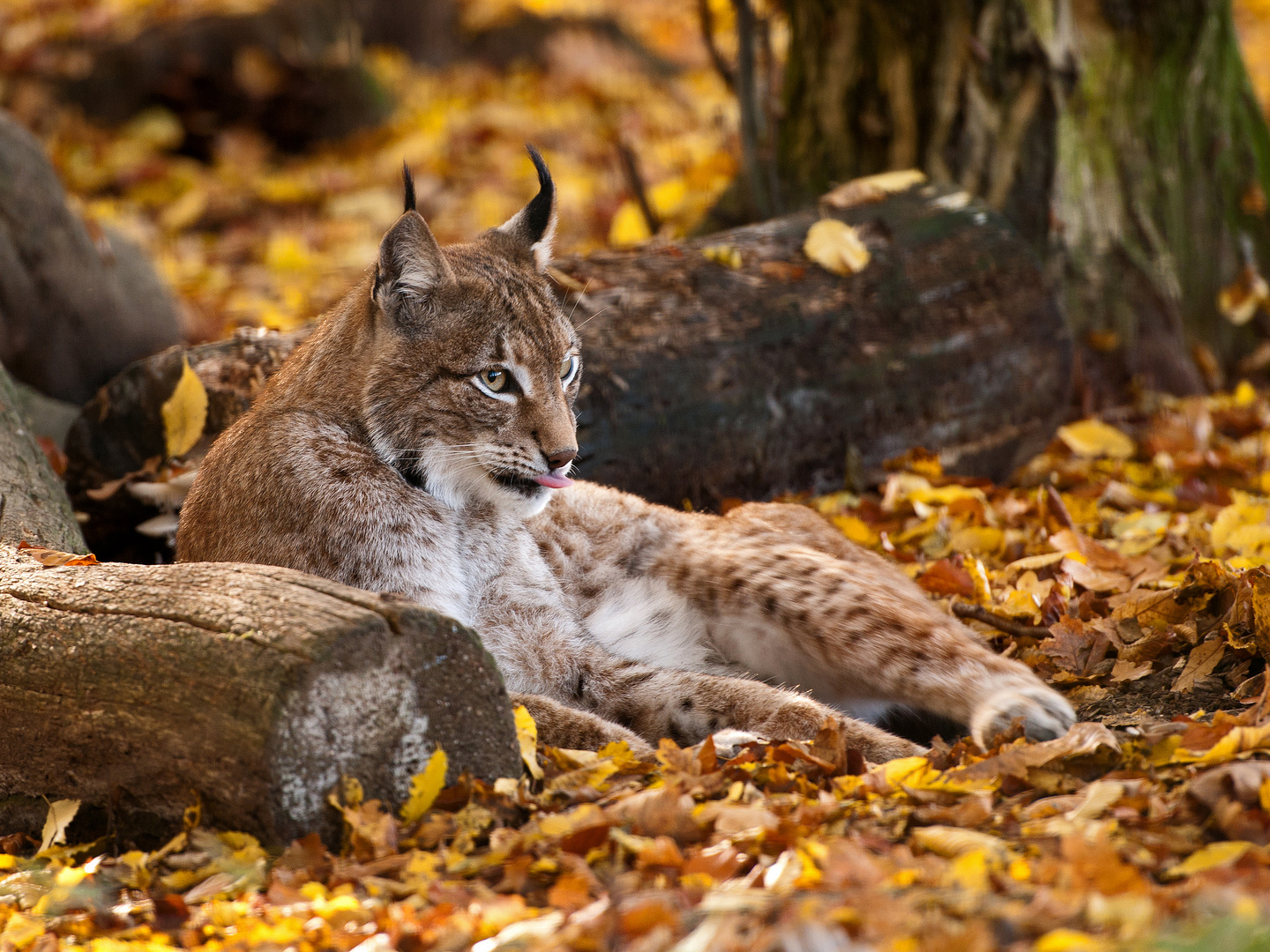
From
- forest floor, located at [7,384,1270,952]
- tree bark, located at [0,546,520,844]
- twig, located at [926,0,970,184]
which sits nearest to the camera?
forest floor, located at [7,384,1270,952]

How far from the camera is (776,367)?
5.54m

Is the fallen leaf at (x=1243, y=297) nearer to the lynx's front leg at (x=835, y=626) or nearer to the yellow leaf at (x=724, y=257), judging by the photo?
the yellow leaf at (x=724, y=257)

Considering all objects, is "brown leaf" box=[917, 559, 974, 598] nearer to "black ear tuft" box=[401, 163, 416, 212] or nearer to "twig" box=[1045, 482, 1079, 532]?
"twig" box=[1045, 482, 1079, 532]

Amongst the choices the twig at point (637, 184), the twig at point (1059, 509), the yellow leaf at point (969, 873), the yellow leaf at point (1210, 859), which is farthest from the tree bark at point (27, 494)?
the twig at point (637, 184)

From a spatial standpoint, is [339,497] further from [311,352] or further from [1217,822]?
[1217,822]

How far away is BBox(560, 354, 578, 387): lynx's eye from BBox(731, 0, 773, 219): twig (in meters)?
3.52

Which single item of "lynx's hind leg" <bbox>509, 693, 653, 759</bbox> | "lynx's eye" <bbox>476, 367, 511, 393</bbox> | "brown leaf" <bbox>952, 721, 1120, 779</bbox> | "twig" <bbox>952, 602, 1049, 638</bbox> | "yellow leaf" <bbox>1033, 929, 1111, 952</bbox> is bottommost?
"twig" <bbox>952, 602, 1049, 638</bbox>

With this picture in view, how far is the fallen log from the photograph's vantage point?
5.24 meters

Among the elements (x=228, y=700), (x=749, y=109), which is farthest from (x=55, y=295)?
(x=228, y=700)

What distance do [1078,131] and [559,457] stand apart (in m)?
4.42

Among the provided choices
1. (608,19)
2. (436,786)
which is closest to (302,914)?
(436,786)

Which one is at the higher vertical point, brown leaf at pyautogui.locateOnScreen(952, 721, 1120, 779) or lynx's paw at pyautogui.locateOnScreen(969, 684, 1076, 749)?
brown leaf at pyautogui.locateOnScreen(952, 721, 1120, 779)

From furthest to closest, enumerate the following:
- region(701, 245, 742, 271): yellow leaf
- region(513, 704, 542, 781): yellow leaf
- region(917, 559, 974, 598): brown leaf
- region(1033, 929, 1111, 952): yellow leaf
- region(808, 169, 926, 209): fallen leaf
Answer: region(808, 169, 926, 209): fallen leaf
region(701, 245, 742, 271): yellow leaf
region(917, 559, 974, 598): brown leaf
region(513, 704, 542, 781): yellow leaf
region(1033, 929, 1111, 952): yellow leaf

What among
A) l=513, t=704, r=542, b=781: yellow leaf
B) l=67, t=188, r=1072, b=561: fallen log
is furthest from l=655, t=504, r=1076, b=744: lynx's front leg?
l=513, t=704, r=542, b=781: yellow leaf
